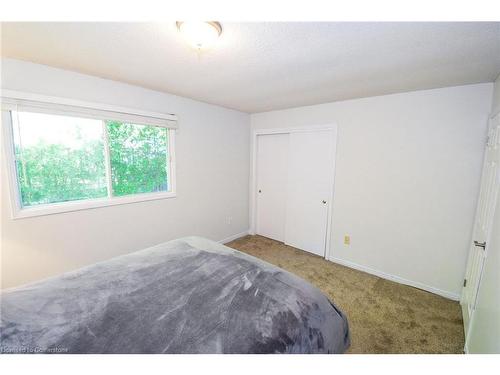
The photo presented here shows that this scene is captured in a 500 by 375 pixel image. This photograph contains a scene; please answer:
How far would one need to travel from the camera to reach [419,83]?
1.99 m

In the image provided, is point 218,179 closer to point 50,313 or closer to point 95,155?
point 95,155

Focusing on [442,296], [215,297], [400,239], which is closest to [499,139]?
[400,239]

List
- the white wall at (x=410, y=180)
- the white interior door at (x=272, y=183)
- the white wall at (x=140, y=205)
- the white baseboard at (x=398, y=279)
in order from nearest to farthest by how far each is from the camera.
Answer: the white wall at (x=140, y=205)
the white wall at (x=410, y=180)
the white baseboard at (x=398, y=279)
the white interior door at (x=272, y=183)

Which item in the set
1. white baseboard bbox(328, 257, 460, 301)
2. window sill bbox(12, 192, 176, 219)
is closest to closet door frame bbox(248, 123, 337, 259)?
white baseboard bbox(328, 257, 460, 301)

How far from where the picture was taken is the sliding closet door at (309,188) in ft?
9.75

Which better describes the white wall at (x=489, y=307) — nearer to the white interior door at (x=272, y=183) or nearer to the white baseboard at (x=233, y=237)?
the white interior door at (x=272, y=183)

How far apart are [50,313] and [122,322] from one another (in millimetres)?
357

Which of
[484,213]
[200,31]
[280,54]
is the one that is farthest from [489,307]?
[200,31]

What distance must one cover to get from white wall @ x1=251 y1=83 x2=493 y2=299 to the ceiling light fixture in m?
2.10

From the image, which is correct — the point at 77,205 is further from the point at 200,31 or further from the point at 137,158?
the point at 200,31

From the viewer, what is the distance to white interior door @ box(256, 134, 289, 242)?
3.50 metres

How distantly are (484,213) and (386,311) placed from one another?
3.91ft

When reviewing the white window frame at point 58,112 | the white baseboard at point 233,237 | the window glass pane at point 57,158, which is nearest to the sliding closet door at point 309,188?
the white baseboard at point 233,237

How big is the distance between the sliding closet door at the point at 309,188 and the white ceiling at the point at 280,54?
0.90 metres
